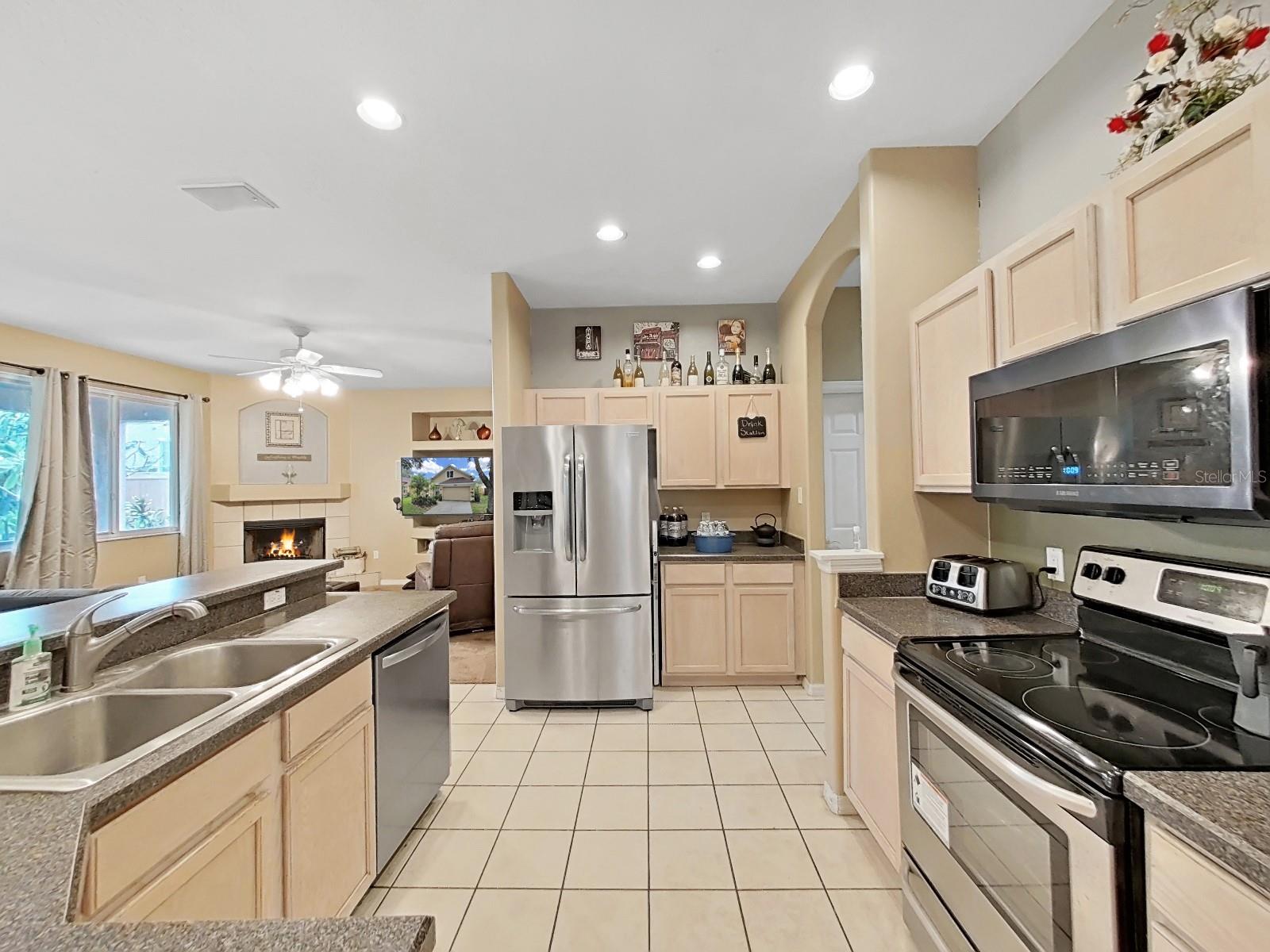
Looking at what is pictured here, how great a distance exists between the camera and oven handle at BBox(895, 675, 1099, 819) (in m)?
0.97

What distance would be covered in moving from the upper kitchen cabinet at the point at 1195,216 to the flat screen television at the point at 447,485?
23.0 feet

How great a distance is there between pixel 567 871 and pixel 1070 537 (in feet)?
6.67

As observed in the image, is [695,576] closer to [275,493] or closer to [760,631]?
[760,631]

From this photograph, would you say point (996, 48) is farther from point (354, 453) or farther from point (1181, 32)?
point (354, 453)

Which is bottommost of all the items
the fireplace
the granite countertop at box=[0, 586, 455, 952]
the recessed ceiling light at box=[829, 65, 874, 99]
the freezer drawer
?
the freezer drawer

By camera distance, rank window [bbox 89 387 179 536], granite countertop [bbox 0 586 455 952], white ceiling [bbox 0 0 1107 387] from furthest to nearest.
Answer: window [bbox 89 387 179 536], white ceiling [bbox 0 0 1107 387], granite countertop [bbox 0 586 455 952]

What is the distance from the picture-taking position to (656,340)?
418 centimetres

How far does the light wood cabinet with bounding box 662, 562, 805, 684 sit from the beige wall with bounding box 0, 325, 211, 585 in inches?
222

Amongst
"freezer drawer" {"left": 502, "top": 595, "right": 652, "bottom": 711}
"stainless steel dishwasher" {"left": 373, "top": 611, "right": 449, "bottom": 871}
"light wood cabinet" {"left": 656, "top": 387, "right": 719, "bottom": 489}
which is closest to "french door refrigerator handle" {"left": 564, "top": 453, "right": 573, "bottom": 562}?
"freezer drawer" {"left": 502, "top": 595, "right": 652, "bottom": 711}

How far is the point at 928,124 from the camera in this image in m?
2.09

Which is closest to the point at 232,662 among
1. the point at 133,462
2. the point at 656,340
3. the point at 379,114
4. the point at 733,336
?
the point at 379,114

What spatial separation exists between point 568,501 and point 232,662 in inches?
70.4

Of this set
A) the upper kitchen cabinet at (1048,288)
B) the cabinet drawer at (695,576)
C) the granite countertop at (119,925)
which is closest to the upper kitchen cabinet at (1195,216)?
the upper kitchen cabinet at (1048,288)

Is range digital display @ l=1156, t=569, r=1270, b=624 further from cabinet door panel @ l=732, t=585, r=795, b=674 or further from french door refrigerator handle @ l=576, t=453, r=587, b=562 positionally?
french door refrigerator handle @ l=576, t=453, r=587, b=562
